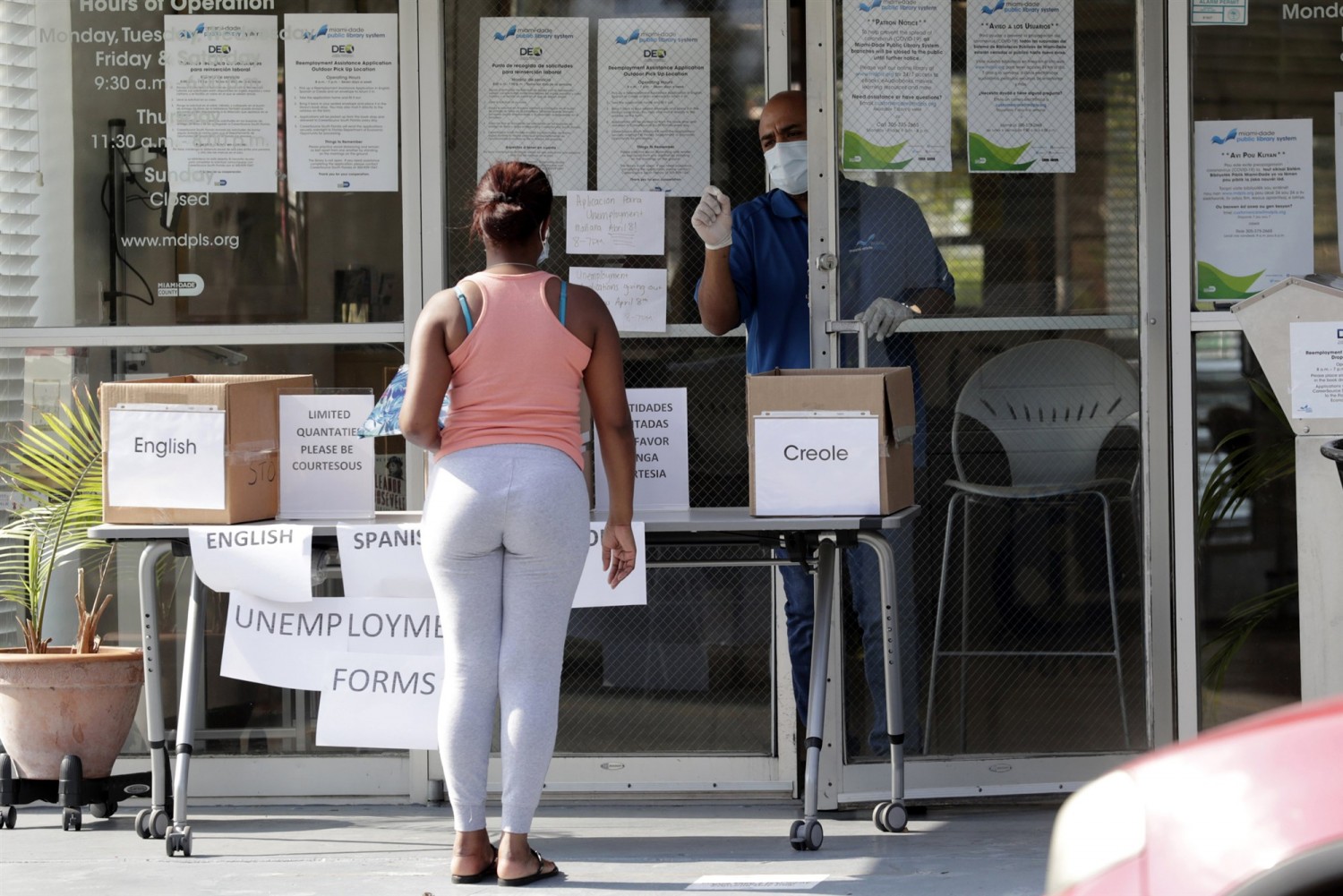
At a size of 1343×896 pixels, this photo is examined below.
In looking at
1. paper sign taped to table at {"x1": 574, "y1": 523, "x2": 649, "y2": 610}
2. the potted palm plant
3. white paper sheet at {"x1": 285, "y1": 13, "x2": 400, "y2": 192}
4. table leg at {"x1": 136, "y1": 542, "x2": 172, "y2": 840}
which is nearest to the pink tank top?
paper sign taped to table at {"x1": 574, "y1": 523, "x2": 649, "y2": 610}

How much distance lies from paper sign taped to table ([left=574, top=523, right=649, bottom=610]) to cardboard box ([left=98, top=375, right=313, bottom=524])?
953 mm

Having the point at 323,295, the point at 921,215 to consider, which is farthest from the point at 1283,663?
the point at 323,295

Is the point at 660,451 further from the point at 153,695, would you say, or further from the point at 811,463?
the point at 153,695

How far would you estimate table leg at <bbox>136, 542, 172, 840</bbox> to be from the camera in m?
4.50

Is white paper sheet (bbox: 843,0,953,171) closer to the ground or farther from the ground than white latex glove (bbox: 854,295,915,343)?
farther from the ground

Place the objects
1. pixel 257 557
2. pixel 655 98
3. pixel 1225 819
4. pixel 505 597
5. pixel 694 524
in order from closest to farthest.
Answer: pixel 1225 819, pixel 505 597, pixel 694 524, pixel 257 557, pixel 655 98

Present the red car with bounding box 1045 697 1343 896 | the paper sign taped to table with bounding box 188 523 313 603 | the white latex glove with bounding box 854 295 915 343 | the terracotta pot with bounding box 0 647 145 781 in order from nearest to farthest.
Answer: the red car with bounding box 1045 697 1343 896 → the paper sign taped to table with bounding box 188 523 313 603 → the terracotta pot with bounding box 0 647 145 781 → the white latex glove with bounding box 854 295 915 343

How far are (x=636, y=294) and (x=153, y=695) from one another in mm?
1937

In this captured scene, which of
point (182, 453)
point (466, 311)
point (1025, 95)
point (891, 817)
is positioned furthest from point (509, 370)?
point (1025, 95)

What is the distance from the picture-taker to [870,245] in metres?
5.07

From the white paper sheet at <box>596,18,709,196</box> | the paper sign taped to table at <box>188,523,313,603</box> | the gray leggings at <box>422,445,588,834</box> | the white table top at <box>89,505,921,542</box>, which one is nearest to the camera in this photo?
the gray leggings at <box>422,445,588,834</box>

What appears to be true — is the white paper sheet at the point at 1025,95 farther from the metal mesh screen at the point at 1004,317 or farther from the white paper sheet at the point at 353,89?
the white paper sheet at the point at 353,89

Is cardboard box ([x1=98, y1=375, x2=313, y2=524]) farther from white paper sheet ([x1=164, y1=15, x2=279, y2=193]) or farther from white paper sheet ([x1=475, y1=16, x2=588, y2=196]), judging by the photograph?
white paper sheet ([x1=475, y1=16, x2=588, y2=196])

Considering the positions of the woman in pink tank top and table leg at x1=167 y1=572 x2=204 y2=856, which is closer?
the woman in pink tank top
